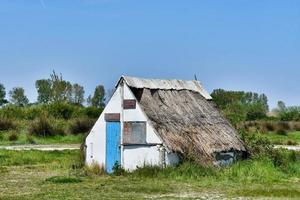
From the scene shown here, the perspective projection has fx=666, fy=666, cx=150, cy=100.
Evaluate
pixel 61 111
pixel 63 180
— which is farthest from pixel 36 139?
pixel 63 180

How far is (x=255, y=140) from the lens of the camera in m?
28.2

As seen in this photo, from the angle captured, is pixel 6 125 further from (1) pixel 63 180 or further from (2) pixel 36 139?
(1) pixel 63 180

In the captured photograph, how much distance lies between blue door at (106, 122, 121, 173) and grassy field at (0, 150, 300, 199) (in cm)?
109

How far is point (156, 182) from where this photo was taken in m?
21.6

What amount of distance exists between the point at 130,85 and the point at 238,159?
18.3 ft

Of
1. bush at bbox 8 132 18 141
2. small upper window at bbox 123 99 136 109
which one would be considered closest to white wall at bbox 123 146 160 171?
small upper window at bbox 123 99 136 109

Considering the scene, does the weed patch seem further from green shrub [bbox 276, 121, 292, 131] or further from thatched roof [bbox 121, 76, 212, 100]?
green shrub [bbox 276, 121, 292, 131]

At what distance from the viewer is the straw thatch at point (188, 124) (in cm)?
2431

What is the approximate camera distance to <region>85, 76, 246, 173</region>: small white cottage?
79.5 ft

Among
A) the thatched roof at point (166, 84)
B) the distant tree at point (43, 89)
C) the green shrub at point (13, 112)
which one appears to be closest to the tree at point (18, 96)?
the distant tree at point (43, 89)

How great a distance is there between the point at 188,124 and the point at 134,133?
235 cm

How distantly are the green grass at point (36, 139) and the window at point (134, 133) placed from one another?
70.7 feet

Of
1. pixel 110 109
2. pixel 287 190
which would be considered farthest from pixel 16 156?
pixel 287 190

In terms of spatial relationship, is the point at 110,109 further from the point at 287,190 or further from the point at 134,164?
the point at 287,190
